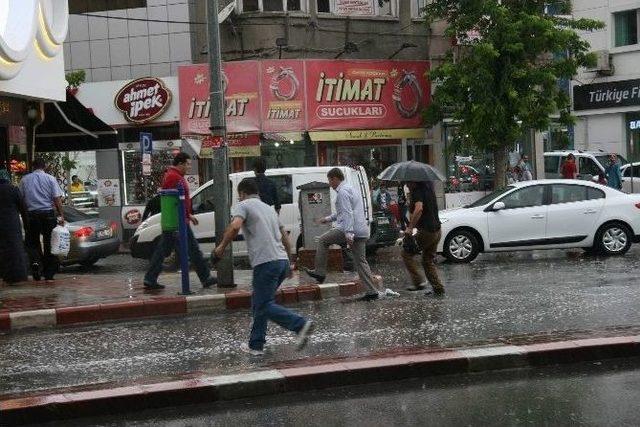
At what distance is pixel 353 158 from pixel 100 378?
18.8 m

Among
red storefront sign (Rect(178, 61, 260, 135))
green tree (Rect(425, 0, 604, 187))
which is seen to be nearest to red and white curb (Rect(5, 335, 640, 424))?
green tree (Rect(425, 0, 604, 187))

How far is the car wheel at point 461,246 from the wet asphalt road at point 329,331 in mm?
Result: 3484

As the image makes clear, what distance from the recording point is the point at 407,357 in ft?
26.8

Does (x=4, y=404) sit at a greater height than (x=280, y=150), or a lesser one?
lesser

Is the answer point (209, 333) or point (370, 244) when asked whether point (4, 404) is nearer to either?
point (209, 333)

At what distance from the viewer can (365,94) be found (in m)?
25.8

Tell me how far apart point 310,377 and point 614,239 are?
439 inches

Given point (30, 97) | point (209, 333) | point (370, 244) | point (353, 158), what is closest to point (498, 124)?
point (353, 158)

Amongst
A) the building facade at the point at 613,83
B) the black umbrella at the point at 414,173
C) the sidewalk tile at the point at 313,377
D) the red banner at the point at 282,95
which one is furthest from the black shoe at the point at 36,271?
the building facade at the point at 613,83

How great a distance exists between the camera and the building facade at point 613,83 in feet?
116

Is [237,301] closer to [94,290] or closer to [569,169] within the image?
[94,290]

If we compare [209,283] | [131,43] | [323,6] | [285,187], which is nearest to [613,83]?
[323,6]

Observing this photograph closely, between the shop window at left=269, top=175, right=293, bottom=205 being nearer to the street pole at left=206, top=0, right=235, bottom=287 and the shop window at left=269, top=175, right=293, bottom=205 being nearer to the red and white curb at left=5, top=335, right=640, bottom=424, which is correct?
the street pole at left=206, top=0, right=235, bottom=287

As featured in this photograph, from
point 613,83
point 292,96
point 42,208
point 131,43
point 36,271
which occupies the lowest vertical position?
point 36,271
